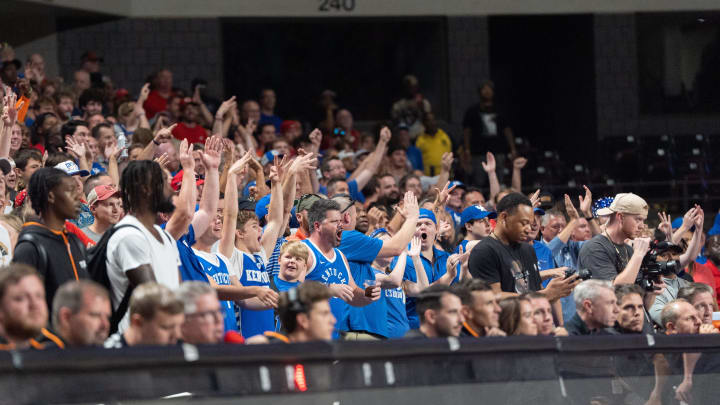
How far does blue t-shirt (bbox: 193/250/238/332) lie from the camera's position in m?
6.39

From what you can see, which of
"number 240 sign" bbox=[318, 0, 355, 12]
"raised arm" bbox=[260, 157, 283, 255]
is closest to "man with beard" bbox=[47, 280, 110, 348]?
"raised arm" bbox=[260, 157, 283, 255]

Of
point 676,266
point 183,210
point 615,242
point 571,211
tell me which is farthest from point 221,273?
point 571,211

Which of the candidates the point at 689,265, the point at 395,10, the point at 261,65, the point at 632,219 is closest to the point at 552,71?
the point at 395,10

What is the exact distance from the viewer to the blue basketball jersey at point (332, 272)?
679 centimetres

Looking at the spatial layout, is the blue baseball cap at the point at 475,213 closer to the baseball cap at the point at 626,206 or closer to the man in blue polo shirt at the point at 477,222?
the man in blue polo shirt at the point at 477,222

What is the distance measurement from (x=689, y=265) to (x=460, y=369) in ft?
18.0

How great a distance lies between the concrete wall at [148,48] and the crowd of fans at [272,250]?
332cm

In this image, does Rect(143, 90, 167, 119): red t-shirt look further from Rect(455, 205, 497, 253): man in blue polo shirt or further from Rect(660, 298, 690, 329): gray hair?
Rect(660, 298, 690, 329): gray hair

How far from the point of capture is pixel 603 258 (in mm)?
7656

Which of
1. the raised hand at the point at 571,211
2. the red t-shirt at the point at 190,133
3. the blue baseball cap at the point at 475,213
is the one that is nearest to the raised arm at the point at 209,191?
the blue baseball cap at the point at 475,213

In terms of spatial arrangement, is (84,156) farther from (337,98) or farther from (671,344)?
(337,98)

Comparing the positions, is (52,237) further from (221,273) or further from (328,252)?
(328,252)

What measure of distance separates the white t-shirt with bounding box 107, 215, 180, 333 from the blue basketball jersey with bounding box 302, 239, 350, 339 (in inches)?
73.3

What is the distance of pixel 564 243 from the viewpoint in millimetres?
9344
